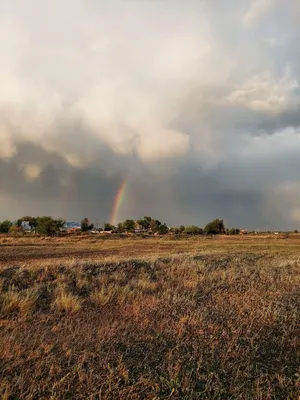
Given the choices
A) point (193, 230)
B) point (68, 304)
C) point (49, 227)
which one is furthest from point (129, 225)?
point (68, 304)

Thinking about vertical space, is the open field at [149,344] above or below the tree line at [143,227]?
below

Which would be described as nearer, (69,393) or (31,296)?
(69,393)

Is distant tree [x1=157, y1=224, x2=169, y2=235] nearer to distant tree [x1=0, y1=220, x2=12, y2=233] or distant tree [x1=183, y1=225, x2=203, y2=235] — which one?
distant tree [x1=183, y1=225, x2=203, y2=235]

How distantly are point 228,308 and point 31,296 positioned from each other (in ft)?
18.8

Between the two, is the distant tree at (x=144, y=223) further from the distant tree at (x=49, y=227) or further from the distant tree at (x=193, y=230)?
the distant tree at (x=49, y=227)

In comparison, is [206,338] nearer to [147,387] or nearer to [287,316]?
[147,387]

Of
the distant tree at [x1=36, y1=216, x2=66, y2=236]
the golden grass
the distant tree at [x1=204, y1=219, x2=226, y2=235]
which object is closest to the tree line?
the distant tree at [x1=204, y1=219, x2=226, y2=235]

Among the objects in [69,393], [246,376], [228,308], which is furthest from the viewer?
[228,308]

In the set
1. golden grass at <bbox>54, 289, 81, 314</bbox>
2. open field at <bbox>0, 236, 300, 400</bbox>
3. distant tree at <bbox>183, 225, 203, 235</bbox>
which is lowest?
open field at <bbox>0, 236, 300, 400</bbox>

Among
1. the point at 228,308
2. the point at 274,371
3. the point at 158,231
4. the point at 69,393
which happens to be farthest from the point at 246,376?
the point at 158,231

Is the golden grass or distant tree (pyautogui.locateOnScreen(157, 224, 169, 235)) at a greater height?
distant tree (pyautogui.locateOnScreen(157, 224, 169, 235))

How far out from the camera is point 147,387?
487 cm

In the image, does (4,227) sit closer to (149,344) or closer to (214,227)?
(214,227)

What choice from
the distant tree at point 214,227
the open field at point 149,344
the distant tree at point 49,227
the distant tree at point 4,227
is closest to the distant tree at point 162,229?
the distant tree at point 214,227
